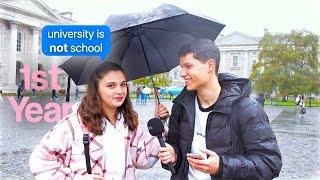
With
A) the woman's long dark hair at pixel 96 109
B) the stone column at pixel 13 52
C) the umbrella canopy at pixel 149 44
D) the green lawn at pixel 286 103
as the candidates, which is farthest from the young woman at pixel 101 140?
the green lawn at pixel 286 103

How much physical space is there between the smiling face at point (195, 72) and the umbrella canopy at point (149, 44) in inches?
13.1

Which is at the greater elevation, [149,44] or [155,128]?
[149,44]

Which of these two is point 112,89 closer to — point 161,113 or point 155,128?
point 155,128

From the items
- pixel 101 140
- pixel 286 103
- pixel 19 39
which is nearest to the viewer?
pixel 101 140

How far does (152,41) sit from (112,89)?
50 cm

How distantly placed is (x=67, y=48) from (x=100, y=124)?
81 cm

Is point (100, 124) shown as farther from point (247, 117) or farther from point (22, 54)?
point (22, 54)

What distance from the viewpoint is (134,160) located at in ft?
6.29

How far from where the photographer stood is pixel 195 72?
171cm

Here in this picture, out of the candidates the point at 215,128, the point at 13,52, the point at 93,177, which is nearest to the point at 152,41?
the point at 215,128

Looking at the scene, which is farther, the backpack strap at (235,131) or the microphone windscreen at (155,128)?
the microphone windscreen at (155,128)

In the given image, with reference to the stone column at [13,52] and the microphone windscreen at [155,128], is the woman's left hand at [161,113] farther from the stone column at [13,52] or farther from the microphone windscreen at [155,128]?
the stone column at [13,52]

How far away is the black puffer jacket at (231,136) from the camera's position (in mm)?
1583

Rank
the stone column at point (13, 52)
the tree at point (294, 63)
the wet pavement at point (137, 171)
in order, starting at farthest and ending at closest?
the tree at point (294, 63) → the wet pavement at point (137, 171) → the stone column at point (13, 52)
